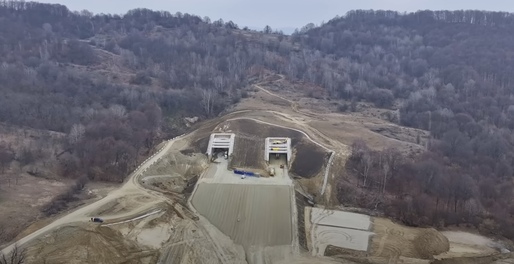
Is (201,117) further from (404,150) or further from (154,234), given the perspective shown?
(154,234)

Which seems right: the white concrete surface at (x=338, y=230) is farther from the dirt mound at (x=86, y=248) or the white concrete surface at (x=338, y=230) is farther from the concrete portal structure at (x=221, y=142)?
the concrete portal structure at (x=221, y=142)

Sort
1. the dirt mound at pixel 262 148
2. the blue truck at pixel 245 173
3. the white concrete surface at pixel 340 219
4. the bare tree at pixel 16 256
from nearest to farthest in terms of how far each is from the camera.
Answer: the bare tree at pixel 16 256
the white concrete surface at pixel 340 219
the blue truck at pixel 245 173
the dirt mound at pixel 262 148

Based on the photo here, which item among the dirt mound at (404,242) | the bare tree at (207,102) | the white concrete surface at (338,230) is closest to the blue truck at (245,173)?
the white concrete surface at (338,230)

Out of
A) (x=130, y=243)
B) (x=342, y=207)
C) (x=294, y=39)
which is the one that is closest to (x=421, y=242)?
(x=342, y=207)

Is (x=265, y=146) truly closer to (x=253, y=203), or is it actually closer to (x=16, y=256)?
(x=253, y=203)

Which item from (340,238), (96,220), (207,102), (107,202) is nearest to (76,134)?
(107,202)

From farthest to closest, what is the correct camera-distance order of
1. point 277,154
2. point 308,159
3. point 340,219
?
point 277,154 → point 308,159 → point 340,219
